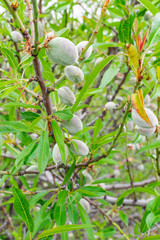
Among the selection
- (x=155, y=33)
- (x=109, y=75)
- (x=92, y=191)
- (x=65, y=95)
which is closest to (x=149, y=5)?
(x=155, y=33)

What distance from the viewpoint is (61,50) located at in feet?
1.90

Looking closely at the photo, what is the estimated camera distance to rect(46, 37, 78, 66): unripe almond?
582 mm

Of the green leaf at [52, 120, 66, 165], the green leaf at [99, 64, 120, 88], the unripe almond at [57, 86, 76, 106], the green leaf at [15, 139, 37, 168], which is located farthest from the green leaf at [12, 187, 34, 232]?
the green leaf at [99, 64, 120, 88]

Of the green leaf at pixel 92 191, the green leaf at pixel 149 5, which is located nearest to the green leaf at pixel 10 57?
the green leaf at pixel 149 5

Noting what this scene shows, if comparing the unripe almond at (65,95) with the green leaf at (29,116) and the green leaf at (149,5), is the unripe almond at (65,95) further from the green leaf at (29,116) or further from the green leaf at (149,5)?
the green leaf at (149,5)

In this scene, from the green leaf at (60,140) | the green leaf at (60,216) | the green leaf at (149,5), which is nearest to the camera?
the green leaf at (149,5)

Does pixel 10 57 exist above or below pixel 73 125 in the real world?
above

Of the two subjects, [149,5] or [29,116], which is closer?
[149,5]

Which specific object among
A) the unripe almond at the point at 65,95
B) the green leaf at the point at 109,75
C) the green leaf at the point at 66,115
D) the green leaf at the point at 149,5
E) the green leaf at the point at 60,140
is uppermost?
the green leaf at the point at 149,5

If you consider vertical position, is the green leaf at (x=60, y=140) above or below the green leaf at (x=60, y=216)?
above

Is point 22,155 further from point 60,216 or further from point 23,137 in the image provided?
point 60,216

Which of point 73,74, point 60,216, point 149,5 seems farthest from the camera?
point 60,216

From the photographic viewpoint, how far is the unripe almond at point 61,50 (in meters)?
0.58

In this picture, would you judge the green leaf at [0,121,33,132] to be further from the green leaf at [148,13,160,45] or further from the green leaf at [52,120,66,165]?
the green leaf at [148,13,160,45]
